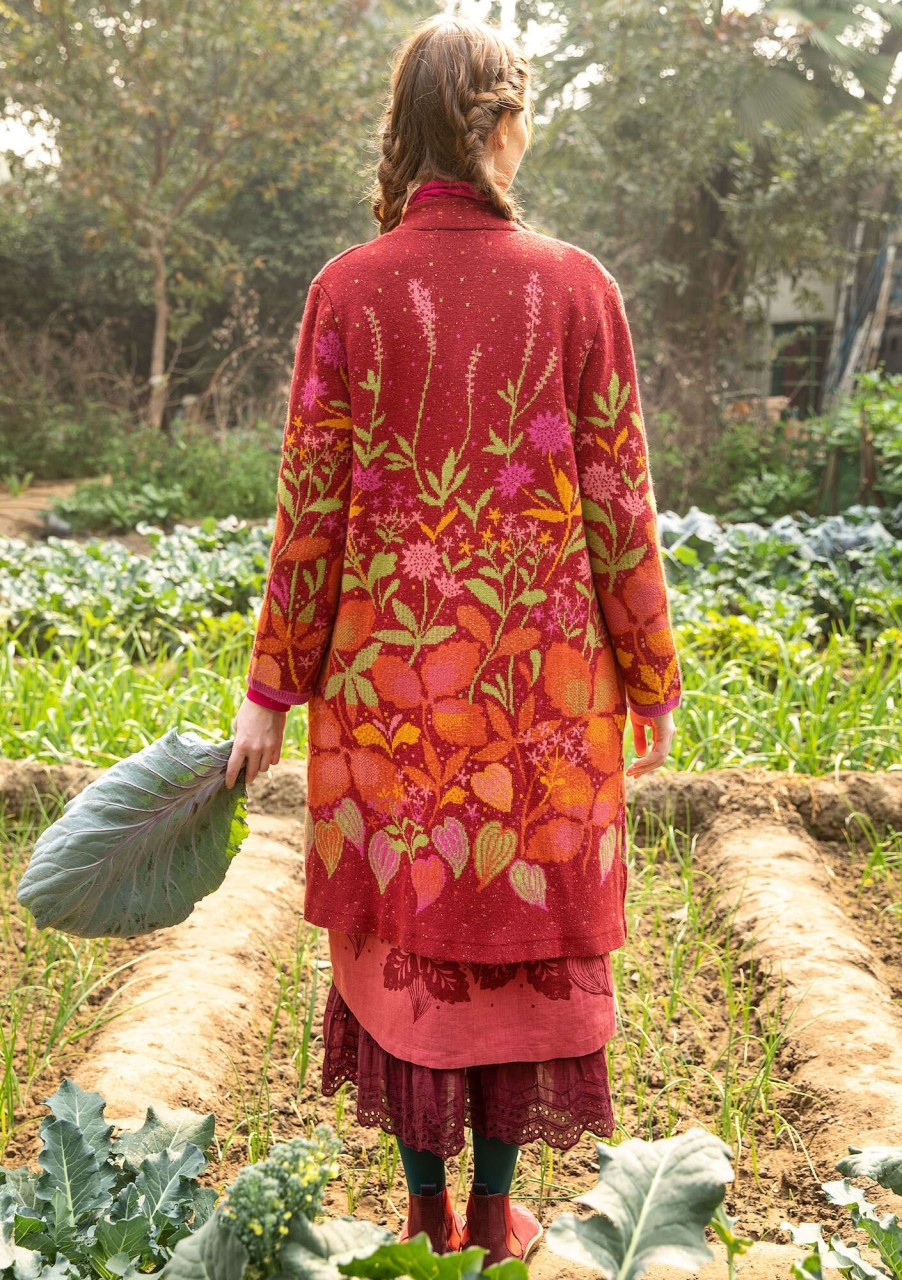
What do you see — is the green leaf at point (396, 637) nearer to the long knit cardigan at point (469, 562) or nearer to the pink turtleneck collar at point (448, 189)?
the long knit cardigan at point (469, 562)

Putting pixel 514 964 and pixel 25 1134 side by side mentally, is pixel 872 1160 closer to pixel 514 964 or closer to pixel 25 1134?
pixel 514 964

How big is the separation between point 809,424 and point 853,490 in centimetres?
125

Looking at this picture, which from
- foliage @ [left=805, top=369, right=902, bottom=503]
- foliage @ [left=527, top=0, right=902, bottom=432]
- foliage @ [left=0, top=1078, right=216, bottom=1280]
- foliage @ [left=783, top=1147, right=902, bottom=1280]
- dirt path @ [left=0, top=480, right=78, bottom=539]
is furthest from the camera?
foliage @ [left=527, top=0, right=902, bottom=432]

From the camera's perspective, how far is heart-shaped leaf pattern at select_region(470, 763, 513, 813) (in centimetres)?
151

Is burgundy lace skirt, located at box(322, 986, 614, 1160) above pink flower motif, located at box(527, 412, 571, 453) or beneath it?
beneath

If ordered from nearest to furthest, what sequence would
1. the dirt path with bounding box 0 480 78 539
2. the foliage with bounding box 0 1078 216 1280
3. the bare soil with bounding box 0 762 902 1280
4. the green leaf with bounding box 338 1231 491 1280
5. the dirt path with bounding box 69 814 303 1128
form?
the green leaf with bounding box 338 1231 491 1280, the foliage with bounding box 0 1078 216 1280, the bare soil with bounding box 0 762 902 1280, the dirt path with bounding box 69 814 303 1128, the dirt path with bounding box 0 480 78 539

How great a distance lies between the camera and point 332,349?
5.02ft

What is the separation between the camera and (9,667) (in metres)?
4.11

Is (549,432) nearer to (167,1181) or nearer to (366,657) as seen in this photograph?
(366,657)

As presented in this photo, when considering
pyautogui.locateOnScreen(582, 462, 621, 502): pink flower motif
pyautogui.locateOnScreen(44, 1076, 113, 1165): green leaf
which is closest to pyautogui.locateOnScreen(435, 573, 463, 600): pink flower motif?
pyautogui.locateOnScreen(582, 462, 621, 502): pink flower motif

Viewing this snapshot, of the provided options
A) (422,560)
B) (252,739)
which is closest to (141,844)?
(252,739)

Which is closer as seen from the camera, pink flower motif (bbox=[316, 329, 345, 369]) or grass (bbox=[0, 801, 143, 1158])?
pink flower motif (bbox=[316, 329, 345, 369])

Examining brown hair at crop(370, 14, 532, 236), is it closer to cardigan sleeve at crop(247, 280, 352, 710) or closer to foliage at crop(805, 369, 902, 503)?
cardigan sleeve at crop(247, 280, 352, 710)

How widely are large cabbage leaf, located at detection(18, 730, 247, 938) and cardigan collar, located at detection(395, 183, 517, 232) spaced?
2.49 feet
